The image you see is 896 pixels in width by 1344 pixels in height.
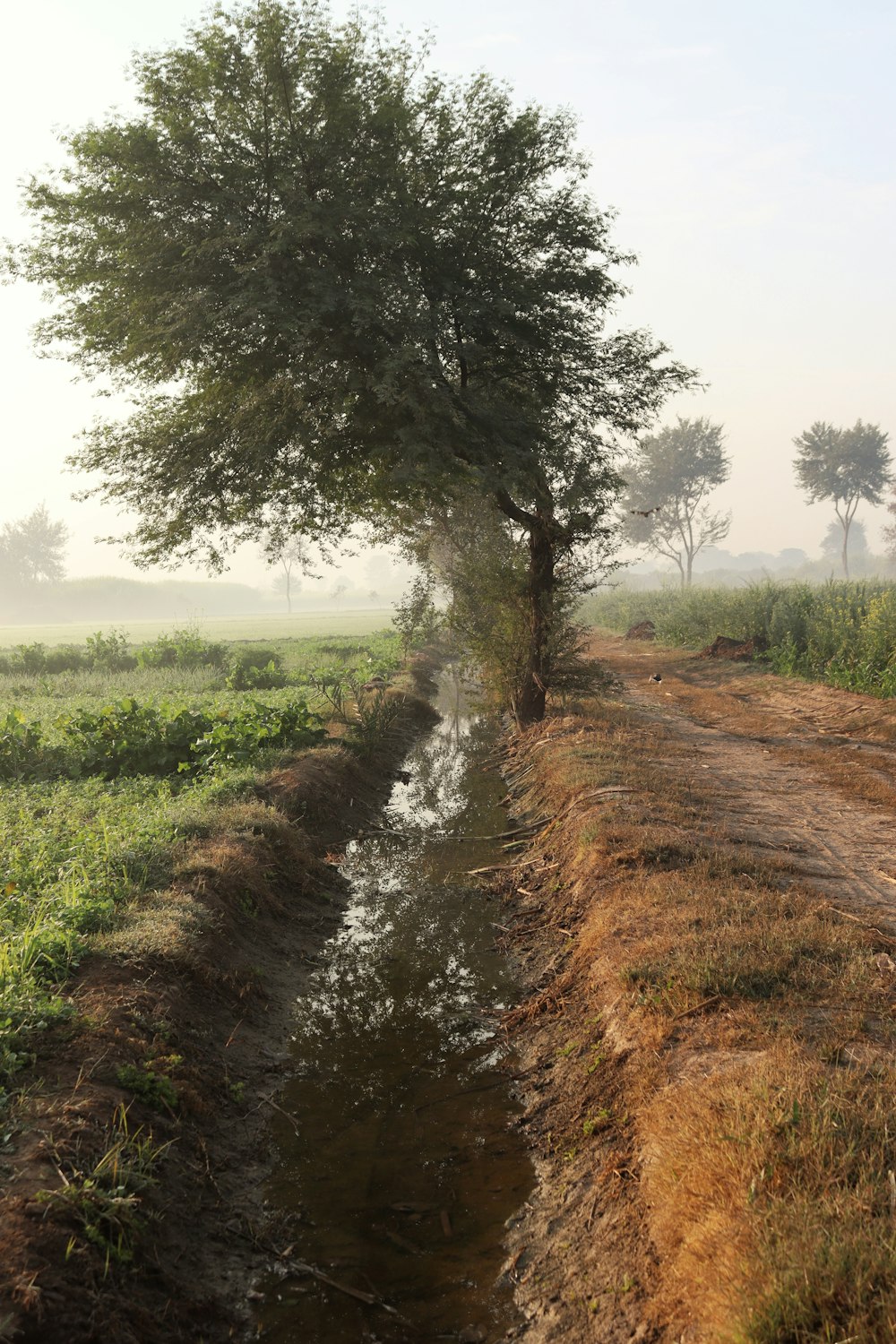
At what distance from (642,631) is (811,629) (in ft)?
53.1

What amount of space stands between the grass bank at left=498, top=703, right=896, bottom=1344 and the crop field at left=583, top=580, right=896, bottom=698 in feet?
35.9

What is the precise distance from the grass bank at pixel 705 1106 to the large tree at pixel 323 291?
254 inches

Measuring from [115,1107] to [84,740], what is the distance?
879cm

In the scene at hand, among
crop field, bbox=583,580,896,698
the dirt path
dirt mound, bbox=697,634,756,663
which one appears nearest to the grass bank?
the dirt path

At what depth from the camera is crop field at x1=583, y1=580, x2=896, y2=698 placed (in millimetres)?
16938

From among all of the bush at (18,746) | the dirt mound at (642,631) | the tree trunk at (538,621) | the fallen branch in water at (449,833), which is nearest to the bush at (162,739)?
the bush at (18,746)

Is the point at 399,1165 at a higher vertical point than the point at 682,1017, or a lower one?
lower

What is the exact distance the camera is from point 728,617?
27375 millimetres

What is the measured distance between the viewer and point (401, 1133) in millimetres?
5188

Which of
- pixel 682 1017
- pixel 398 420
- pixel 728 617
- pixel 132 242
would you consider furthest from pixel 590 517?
pixel 728 617

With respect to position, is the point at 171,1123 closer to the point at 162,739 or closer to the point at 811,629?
the point at 162,739

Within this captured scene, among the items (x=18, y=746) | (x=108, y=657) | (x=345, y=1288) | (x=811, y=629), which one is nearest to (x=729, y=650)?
(x=811, y=629)

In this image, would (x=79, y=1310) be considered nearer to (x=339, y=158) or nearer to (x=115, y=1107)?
(x=115, y=1107)

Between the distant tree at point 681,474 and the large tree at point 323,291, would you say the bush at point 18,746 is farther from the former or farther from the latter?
the distant tree at point 681,474
